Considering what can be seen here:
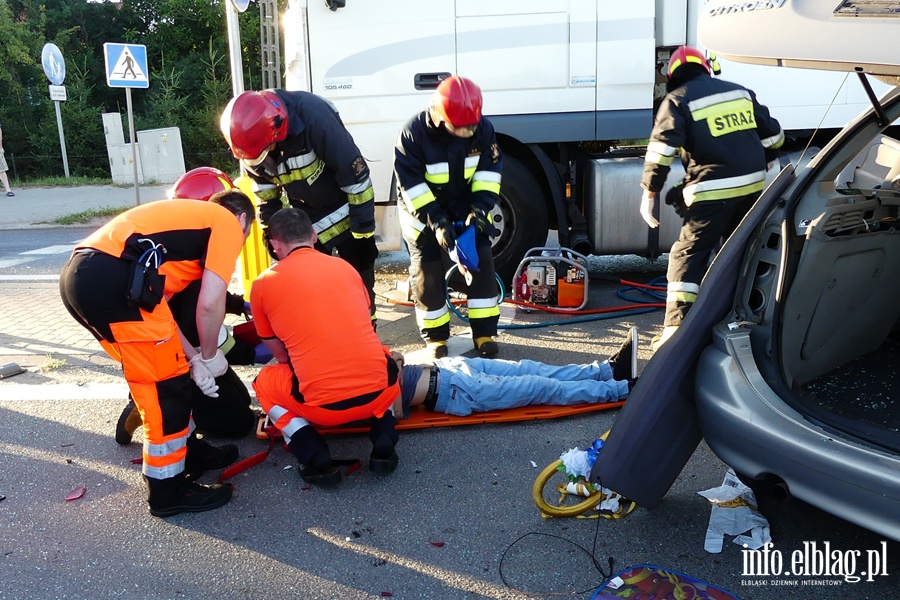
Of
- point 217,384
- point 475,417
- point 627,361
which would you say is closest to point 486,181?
point 627,361

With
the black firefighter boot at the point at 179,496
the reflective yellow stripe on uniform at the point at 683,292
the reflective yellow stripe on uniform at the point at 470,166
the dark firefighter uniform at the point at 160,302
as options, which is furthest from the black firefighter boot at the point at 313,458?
the reflective yellow stripe on uniform at the point at 683,292

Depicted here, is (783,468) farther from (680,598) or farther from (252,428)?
(252,428)

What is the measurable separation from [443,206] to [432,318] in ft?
2.40

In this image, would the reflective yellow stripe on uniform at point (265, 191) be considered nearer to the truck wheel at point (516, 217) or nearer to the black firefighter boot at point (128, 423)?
the black firefighter boot at point (128, 423)

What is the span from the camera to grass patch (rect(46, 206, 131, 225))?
39.1ft

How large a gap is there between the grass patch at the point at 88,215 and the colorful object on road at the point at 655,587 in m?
11.6

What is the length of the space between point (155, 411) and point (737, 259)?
2252 mm

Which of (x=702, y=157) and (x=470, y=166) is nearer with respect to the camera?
(x=702, y=157)

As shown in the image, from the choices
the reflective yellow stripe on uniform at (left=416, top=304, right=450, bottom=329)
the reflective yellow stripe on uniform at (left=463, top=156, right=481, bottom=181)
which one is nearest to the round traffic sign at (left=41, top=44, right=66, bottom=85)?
the reflective yellow stripe on uniform at (left=463, top=156, right=481, bottom=181)

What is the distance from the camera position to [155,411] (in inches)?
117

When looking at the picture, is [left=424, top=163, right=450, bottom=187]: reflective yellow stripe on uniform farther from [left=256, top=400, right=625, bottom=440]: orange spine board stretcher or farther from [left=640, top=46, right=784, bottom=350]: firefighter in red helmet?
[left=256, top=400, right=625, bottom=440]: orange spine board stretcher

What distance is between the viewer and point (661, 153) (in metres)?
4.52

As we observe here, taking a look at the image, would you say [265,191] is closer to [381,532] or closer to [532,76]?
[532,76]

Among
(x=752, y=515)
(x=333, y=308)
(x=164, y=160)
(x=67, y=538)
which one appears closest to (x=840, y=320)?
(x=752, y=515)
